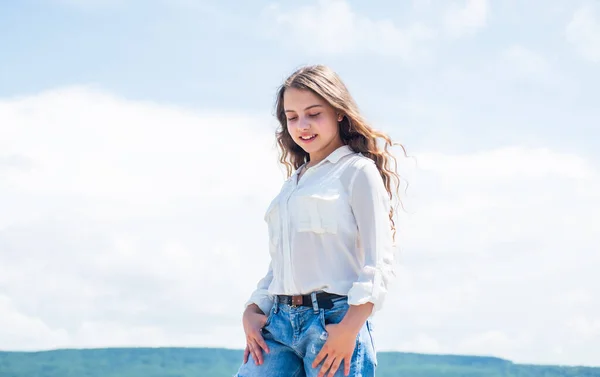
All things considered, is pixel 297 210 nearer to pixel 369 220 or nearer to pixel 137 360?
pixel 369 220

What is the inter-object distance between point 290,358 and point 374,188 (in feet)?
1.81

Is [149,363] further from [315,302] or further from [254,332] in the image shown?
[315,302]

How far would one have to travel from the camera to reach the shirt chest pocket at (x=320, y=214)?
2.20 m

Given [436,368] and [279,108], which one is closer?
[279,108]

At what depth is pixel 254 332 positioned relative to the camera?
7.51 ft

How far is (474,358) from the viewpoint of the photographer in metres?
5.40

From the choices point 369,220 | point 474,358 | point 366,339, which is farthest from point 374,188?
point 474,358

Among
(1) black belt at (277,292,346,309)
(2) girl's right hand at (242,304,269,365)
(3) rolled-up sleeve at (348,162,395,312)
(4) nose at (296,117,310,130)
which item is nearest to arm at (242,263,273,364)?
(2) girl's right hand at (242,304,269,365)

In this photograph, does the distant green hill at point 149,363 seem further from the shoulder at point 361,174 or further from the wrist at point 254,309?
the shoulder at point 361,174

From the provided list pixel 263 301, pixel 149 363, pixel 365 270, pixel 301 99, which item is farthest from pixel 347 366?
pixel 149 363

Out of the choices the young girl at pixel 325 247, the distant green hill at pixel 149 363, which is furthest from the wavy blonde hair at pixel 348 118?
the distant green hill at pixel 149 363

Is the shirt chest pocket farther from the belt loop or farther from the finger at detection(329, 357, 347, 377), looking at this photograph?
the finger at detection(329, 357, 347, 377)

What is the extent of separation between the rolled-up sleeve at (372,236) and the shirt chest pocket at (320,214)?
6 centimetres

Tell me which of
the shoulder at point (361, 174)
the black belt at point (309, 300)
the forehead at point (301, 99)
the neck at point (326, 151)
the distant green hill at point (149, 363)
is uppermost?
the forehead at point (301, 99)
